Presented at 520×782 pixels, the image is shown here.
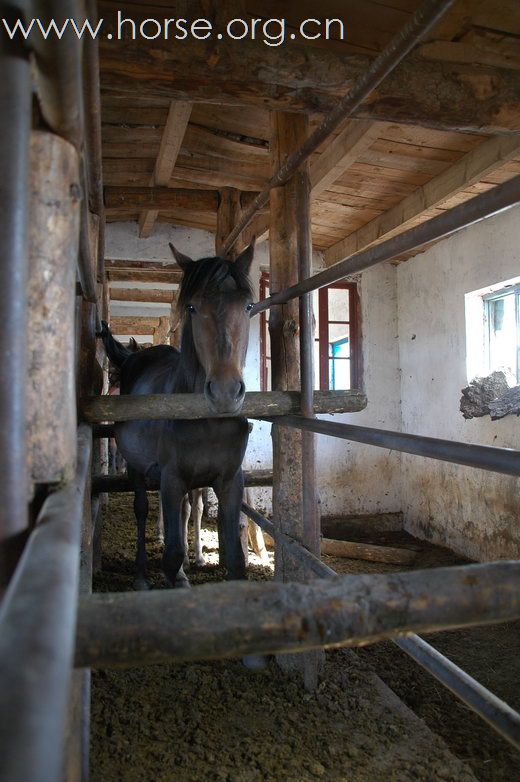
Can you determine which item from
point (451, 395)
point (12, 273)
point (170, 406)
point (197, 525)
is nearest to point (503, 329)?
point (451, 395)

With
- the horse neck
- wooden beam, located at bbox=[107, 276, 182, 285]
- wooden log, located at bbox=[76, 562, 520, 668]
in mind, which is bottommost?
wooden log, located at bbox=[76, 562, 520, 668]

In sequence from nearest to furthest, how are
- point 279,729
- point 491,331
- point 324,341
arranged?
1. point 279,729
2. point 491,331
3. point 324,341

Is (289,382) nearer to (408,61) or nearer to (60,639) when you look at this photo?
(408,61)

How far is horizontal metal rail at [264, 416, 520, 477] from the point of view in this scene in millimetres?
1165

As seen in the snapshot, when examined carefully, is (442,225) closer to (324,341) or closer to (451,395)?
(451,395)

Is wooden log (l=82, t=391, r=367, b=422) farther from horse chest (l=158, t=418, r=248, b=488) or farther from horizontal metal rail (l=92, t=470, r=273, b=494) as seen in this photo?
horizontal metal rail (l=92, t=470, r=273, b=494)

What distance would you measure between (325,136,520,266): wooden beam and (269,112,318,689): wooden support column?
1.55m

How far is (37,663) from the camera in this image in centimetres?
42

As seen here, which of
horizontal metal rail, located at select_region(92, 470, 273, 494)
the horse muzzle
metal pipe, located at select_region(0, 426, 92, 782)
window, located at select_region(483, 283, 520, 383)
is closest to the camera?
metal pipe, located at select_region(0, 426, 92, 782)

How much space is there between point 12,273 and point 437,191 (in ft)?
15.0

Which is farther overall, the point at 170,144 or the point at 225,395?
the point at 170,144

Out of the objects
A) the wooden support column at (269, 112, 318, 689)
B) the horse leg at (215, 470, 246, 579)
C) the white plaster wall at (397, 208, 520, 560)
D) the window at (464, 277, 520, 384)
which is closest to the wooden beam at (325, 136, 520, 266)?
the white plaster wall at (397, 208, 520, 560)

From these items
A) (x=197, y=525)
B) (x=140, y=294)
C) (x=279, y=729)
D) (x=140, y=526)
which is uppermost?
(x=140, y=294)

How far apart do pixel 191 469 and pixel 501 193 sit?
2110mm
